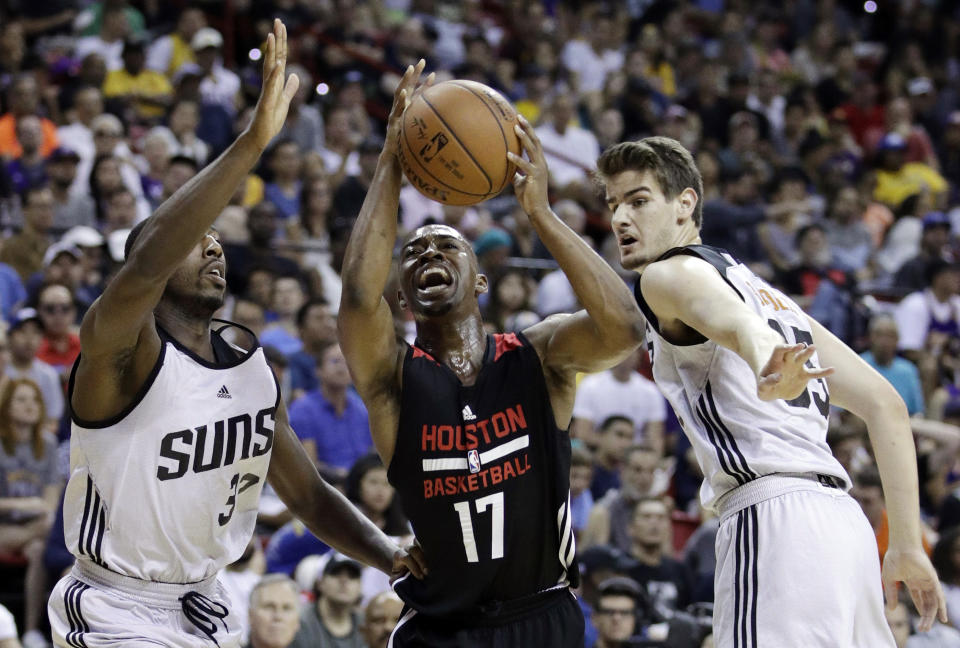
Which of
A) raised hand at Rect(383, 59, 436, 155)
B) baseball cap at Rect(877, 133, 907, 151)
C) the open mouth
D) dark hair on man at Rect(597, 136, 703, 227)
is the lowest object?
the open mouth

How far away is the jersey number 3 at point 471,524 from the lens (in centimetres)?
454

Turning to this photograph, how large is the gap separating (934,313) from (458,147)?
8961 mm

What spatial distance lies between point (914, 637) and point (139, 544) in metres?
5.39

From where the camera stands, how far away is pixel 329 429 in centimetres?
911

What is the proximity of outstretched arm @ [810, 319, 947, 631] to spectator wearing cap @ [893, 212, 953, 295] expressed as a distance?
30.4 ft

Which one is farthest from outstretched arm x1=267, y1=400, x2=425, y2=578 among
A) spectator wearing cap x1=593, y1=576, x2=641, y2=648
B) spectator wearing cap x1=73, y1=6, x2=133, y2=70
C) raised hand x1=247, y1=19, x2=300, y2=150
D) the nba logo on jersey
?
spectator wearing cap x1=73, y1=6, x2=133, y2=70

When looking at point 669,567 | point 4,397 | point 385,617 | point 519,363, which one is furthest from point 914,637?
point 4,397

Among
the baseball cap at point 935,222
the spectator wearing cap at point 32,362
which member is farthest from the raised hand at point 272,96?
the baseball cap at point 935,222

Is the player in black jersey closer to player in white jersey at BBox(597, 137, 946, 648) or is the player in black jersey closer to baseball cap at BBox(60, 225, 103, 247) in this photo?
player in white jersey at BBox(597, 137, 946, 648)

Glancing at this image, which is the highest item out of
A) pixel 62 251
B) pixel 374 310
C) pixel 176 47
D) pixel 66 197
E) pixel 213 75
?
pixel 176 47

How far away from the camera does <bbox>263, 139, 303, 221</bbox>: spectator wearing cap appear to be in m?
11.7

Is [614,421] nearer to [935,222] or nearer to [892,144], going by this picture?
[935,222]

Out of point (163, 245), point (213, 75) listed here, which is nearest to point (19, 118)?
point (213, 75)

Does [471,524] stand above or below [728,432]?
below
